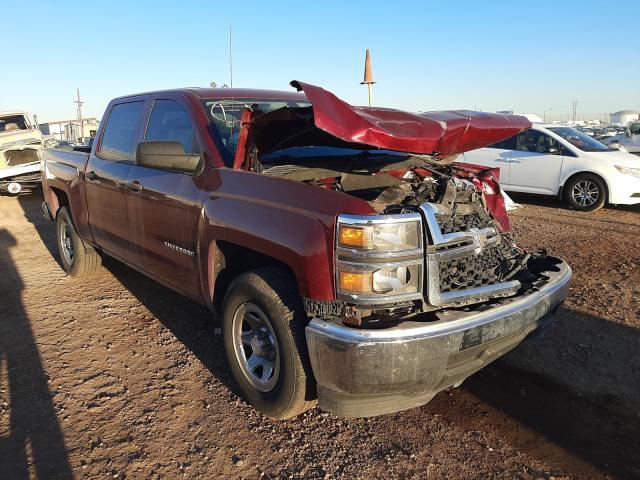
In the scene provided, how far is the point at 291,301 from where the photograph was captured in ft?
8.68

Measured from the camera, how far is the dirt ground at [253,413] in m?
2.61

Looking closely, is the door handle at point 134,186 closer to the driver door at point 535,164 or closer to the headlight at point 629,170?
the driver door at point 535,164

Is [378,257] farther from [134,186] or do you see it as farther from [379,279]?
[134,186]

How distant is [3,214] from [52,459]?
32.1 ft

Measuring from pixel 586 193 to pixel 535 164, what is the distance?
1025 millimetres

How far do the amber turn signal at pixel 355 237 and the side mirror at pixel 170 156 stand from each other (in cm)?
137

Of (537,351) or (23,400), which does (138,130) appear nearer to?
(23,400)

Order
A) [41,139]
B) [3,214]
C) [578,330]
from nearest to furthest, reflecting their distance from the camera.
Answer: [578,330] < [3,214] < [41,139]

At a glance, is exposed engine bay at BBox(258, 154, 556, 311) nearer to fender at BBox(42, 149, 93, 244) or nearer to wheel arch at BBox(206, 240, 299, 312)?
wheel arch at BBox(206, 240, 299, 312)

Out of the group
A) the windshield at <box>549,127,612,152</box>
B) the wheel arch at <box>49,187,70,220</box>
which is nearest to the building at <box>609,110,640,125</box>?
the windshield at <box>549,127,612,152</box>

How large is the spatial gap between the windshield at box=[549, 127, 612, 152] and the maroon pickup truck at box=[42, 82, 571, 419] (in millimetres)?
6725

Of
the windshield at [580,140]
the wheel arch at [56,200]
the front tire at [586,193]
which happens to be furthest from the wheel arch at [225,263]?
the windshield at [580,140]

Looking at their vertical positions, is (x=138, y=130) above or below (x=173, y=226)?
above

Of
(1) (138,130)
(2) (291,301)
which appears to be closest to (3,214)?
(1) (138,130)
